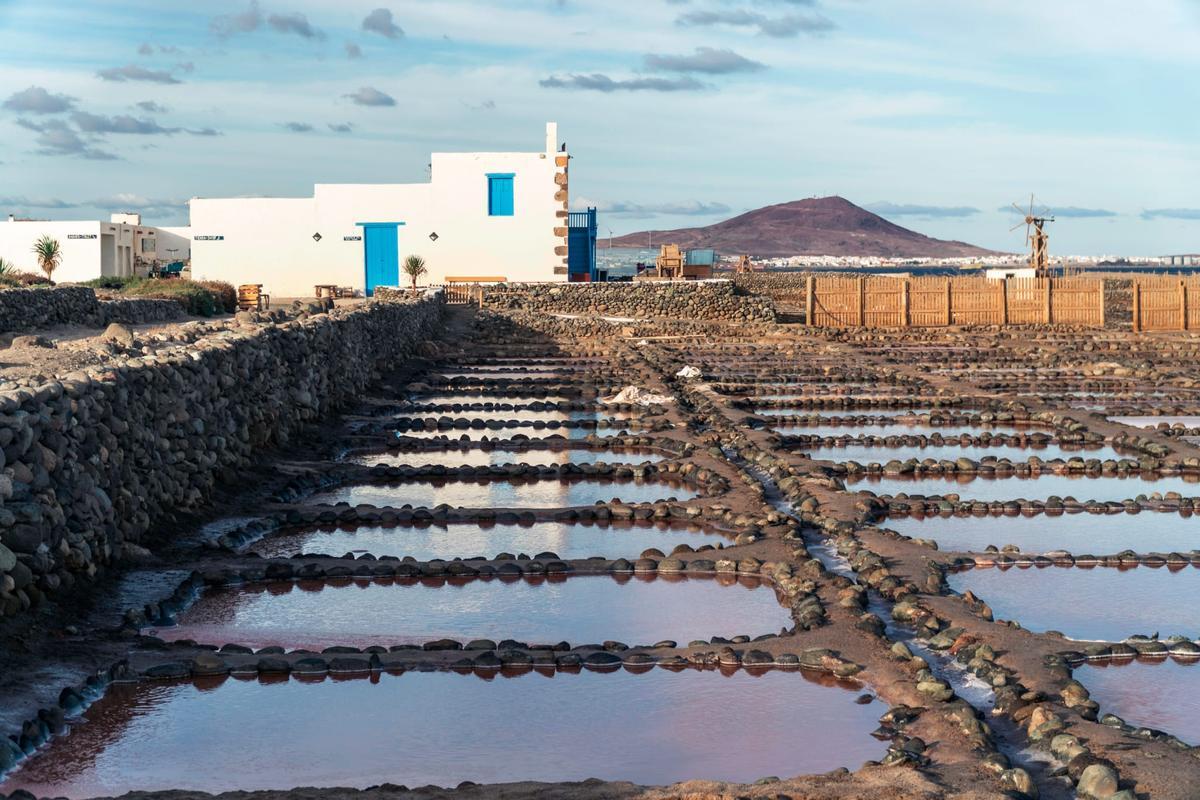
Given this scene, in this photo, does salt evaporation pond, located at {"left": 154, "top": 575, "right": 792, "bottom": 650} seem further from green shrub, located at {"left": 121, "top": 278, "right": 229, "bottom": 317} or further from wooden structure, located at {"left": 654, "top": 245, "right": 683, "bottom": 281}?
wooden structure, located at {"left": 654, "top": 245, "right": 683, "bottom": 281}

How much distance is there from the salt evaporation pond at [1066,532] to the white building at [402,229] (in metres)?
33.4

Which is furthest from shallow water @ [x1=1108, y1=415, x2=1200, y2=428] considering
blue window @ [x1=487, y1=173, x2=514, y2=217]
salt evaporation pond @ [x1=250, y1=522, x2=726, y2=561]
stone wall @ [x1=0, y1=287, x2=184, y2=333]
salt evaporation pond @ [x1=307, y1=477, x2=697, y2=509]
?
blue window @ [x1=487, y1=173, x2=514, y2=217]

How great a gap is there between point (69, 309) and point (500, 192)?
2168cm

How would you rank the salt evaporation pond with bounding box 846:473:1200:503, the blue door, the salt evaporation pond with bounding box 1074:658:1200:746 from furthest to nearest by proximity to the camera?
the blue door
the salt evaporation pond with bounding box 846:473:1200:503
the salt evaporation pond with bounding box 1074:658:1200:746

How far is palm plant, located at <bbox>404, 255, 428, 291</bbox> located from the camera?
44.0 metres

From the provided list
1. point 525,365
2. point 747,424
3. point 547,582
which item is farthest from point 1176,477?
point 525,365

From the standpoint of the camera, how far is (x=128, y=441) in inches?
410

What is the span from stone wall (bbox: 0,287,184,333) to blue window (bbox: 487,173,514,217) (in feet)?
55.3

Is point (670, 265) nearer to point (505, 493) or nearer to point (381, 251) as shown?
point (381, 251)

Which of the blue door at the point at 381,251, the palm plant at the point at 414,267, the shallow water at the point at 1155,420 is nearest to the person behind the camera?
the shallow water at the point at 1155,420

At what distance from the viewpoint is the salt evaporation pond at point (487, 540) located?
1079 centimetres

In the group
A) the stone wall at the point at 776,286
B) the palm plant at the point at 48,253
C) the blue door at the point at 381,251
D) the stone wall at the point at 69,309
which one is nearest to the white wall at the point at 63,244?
the palm plant at the point at 48,253

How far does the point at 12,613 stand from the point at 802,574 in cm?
476

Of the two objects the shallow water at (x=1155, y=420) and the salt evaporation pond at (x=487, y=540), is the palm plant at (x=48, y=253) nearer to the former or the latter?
the shallow water at (x=1155, y=420)
